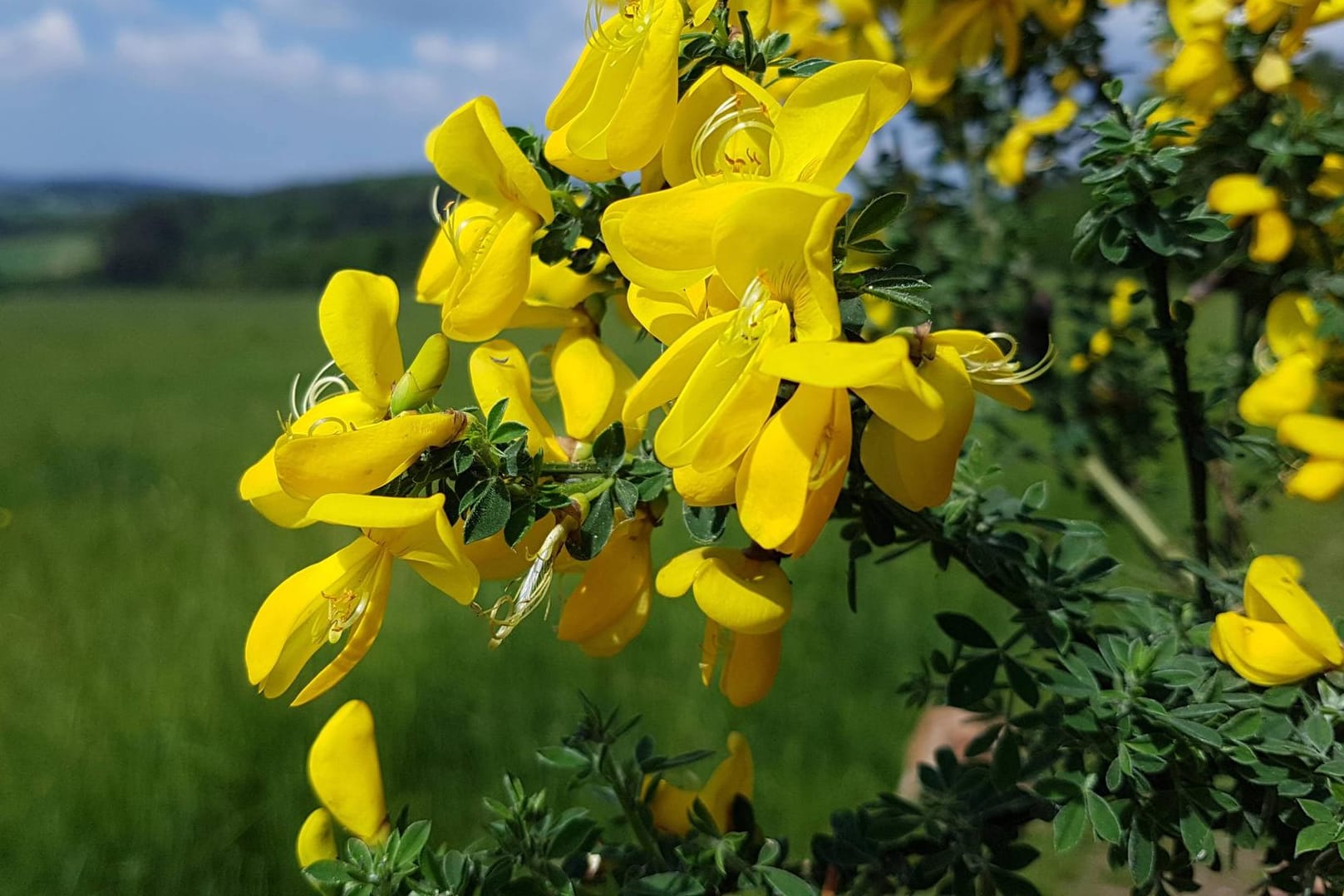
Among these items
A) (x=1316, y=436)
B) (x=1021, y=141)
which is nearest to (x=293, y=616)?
(x=1316, y=436)

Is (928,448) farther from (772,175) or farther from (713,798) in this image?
(713,798)

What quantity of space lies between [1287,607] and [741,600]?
309 millimetres

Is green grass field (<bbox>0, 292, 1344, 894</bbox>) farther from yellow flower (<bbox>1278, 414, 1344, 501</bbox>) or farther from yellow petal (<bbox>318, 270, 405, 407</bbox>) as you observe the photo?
yellow petal (<bbox>318, 270, 405, 407</bbox>)

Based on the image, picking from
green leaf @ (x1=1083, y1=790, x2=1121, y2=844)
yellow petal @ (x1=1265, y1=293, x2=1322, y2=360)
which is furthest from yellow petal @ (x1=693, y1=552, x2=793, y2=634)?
yellow petal @ (x1=1265, y1=293, x2=1322, y2=360)

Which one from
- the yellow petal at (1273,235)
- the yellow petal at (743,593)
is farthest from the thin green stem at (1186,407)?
the yellow petal at (743,593)

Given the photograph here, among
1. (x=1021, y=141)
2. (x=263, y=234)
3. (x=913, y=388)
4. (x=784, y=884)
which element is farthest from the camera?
(x=263, y=234)

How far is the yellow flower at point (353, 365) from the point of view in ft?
1.45

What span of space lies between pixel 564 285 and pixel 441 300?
0.07 metres

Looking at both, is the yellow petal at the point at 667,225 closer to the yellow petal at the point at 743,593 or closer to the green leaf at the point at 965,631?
the yellow petal at the point at 743,593

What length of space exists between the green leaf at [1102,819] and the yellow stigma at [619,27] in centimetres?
46

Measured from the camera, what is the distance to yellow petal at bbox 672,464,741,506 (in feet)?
1.25

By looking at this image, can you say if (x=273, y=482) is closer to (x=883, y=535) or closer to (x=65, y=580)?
(x=883, y=535)

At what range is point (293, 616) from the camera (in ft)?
1.47

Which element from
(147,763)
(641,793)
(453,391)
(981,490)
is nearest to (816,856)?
(641,793)
